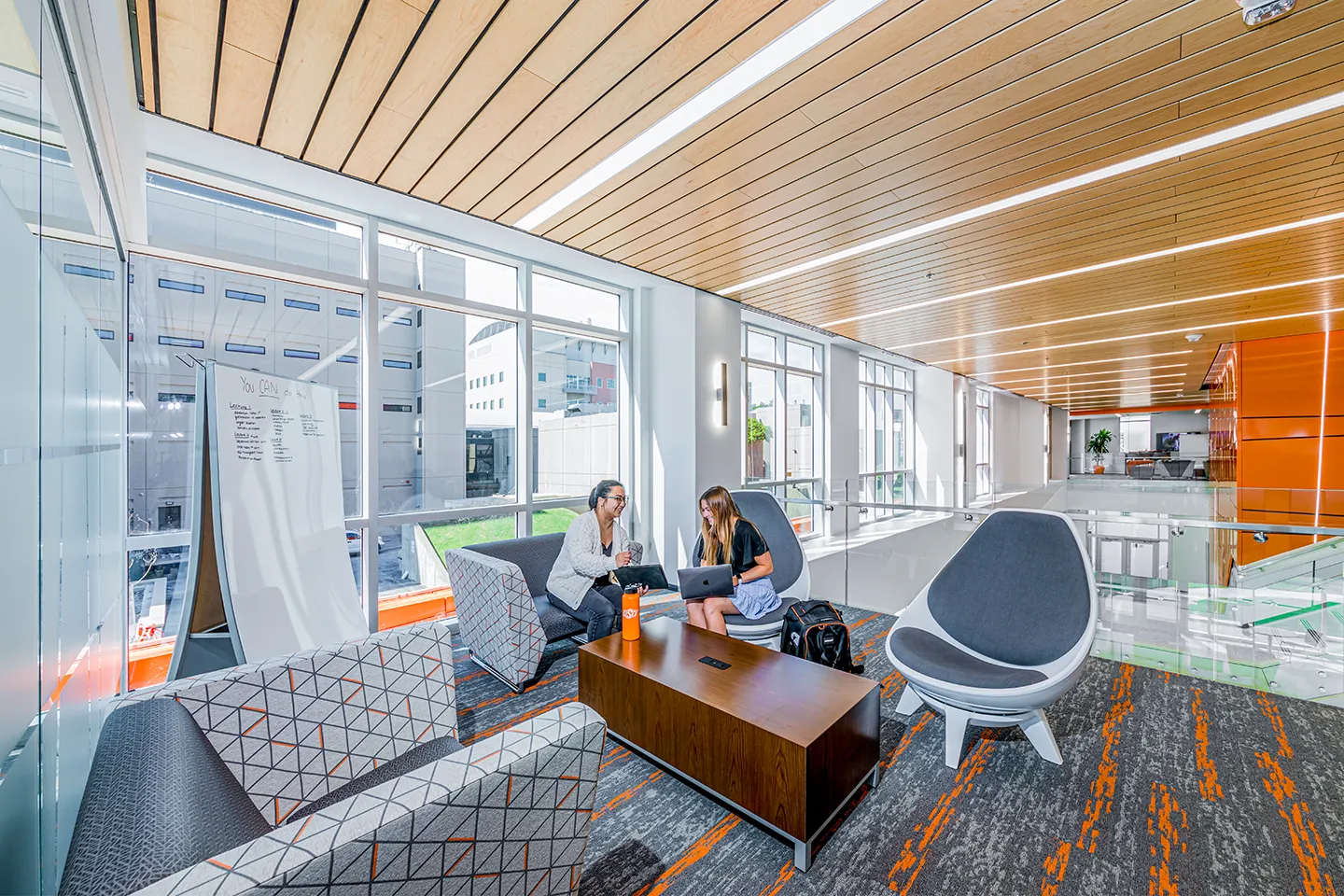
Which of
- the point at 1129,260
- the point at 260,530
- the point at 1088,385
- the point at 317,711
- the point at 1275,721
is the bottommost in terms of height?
the point at 1275,721

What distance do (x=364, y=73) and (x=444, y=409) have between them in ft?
8.82

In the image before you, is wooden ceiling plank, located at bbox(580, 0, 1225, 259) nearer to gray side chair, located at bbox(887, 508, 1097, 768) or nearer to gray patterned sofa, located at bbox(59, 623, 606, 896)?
gray side chair, located at bbox(887, 508, 1097, 768)

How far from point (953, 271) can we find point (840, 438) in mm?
4366

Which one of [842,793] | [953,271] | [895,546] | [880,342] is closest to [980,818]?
[842,793]

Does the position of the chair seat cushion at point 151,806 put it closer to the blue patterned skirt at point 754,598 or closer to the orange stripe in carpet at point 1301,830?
the blue patterned skirt at point 754,598

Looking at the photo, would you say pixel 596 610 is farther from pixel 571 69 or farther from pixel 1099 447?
pixel 1099 447

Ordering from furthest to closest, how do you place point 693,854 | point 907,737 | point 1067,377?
point 1067,377, point 907,737, point 693,854

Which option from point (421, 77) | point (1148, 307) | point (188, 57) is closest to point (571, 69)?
point (421, 77)

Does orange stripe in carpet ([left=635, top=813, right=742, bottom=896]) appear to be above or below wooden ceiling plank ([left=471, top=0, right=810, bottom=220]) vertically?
below

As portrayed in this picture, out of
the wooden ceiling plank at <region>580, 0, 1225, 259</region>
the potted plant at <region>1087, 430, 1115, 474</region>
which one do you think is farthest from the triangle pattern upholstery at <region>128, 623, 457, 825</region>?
the potted plant at <region>1087, 430, 1115, 474</region>

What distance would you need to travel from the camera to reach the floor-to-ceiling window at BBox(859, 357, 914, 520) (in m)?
9.55

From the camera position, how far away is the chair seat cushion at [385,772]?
1684 millimetres

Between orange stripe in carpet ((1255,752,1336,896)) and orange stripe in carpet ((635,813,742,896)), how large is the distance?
5.95 feet

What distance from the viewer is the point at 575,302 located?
550 cm
